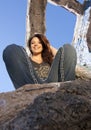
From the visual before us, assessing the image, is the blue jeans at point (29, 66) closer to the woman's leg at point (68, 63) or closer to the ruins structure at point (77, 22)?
the woman's leg at point (68, 63)

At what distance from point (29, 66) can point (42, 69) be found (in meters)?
0.18

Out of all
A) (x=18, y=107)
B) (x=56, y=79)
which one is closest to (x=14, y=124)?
(x=18, y=107)

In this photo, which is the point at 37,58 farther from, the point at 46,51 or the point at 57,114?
the point at 57,114

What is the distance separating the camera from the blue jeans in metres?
2.27

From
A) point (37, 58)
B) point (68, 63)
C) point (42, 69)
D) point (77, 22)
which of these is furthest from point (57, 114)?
point (77, 22)

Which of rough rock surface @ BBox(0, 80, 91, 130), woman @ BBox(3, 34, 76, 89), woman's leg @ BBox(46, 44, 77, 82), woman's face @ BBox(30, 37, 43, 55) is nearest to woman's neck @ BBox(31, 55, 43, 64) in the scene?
woman's face @ BBox(30, 37, 43, 55)

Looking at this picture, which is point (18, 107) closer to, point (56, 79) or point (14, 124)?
point (14, 124)

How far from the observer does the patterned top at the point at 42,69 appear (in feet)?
7.80

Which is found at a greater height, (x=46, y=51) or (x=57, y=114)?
(x=57, y=114)

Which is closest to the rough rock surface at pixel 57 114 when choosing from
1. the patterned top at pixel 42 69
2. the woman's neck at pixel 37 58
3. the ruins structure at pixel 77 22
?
the patterned top at pixel 42 69

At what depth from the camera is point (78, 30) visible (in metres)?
8.89

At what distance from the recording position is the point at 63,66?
2301 mm

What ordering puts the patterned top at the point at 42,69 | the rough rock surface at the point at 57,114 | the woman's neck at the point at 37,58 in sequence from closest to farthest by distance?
the rough rock surface at the point at 57,114, the patterned top at the point at 42,69, the woman's neck at the point at 37,58

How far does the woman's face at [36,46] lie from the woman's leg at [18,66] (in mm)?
298
